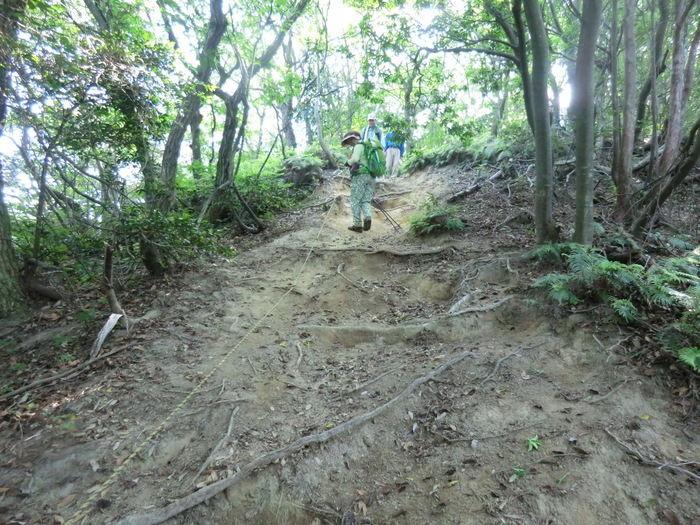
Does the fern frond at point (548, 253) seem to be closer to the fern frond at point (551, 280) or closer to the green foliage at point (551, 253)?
the green foliage at point (551, 253)

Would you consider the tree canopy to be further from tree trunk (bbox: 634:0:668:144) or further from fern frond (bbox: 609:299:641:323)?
fern frond (bbox: 609:299:641:323)

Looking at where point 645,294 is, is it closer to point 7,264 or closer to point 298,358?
point 298,358

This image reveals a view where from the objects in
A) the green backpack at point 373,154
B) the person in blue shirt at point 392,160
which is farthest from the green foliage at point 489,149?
the green backpack at point 373,154

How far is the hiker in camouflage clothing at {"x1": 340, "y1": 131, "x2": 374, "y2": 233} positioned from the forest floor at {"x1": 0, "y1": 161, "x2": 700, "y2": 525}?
3435 mm

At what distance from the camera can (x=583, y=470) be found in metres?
2.76

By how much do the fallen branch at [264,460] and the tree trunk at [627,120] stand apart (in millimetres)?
5091

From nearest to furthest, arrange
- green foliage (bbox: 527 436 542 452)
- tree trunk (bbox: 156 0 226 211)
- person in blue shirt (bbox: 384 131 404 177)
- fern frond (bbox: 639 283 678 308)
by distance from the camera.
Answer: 1. green foliage (bbox: 527 436 542 452)
2. fern frond (bbox: 639 283 678 308)
3. tree trunk (bbox: 156 0 226 211)
4. person in blue shirt (bbox: 384 131 404 177)

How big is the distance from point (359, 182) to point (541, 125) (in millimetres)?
3897

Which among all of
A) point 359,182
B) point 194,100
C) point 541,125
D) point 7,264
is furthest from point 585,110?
point 7,264

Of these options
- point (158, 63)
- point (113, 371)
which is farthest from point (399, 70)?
point (113, 371)

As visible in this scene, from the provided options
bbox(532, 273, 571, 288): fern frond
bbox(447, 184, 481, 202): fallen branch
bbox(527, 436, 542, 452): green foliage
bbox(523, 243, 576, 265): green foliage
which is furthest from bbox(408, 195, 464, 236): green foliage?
bbox(527, 436, 542, 452): green foliage

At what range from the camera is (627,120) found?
6500 millimetres

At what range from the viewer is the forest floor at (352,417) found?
2.76 meters

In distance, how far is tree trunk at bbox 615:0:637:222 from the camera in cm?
646
